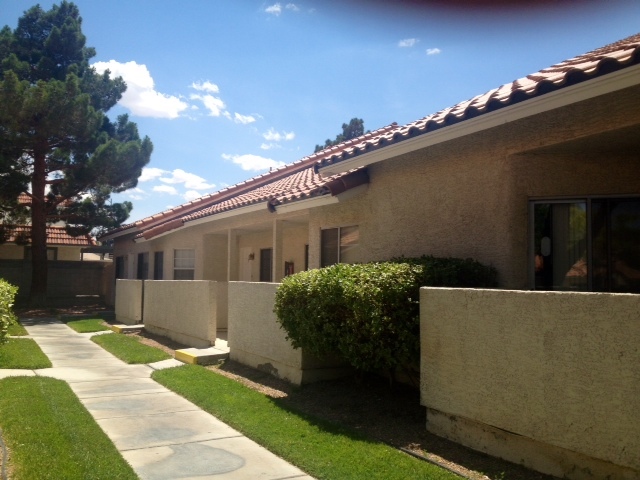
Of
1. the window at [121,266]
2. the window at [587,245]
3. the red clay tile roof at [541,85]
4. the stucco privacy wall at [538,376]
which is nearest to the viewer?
the stucco privacy wall at [538,376]

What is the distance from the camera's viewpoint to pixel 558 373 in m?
4.62

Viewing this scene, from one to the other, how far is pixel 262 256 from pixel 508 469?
11.8 metres

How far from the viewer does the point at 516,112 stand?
6266 millimetres

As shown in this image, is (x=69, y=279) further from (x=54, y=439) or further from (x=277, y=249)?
(x=54, y=439)

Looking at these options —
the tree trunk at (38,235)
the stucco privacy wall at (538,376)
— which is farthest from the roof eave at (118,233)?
the stucco privacy wall at (538,376)

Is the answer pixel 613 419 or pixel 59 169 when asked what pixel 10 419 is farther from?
pixel 59 169

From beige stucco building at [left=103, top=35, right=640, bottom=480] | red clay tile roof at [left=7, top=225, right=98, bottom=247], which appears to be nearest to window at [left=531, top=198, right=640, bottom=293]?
beige stucco building at [left=103, top=35, right=640, bottom=480]

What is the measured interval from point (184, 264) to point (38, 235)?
32.0ft

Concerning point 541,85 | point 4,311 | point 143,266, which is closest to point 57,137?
point 143,266

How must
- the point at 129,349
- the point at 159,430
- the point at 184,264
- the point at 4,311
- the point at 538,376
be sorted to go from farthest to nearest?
the point at 184,264
the point at 129,349
the point at 4,311
the point at 159,430
the point at 538,376

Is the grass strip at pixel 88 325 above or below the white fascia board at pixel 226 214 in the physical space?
below

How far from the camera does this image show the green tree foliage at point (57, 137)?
70.2ft

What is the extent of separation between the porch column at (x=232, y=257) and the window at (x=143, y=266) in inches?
263

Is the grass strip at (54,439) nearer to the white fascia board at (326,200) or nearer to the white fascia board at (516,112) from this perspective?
the white fascia board at (326,200)
